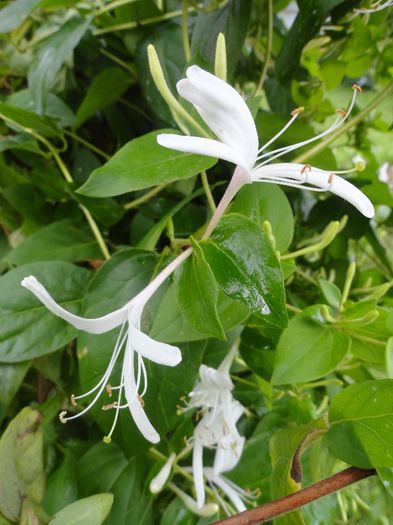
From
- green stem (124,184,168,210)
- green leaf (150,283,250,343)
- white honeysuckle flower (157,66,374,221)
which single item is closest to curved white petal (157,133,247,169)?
white honeysuckle flower (157,66,374,221)

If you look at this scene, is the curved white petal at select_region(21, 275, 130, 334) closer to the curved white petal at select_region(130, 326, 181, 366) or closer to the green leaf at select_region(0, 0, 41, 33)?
the curved white petal at select_region(130, 326, 181, 366)

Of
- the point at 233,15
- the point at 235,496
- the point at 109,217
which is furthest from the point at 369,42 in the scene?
the point at 235,496

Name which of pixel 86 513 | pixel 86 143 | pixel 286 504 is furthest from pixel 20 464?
pixel 86 143

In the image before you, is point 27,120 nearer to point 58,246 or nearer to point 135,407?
point 58,246

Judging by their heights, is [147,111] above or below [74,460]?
above

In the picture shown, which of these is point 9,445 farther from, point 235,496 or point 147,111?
point 147,111

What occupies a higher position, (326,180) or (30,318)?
(326,180)

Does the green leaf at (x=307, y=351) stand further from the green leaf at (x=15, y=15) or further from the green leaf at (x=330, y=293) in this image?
the green leaf at (x=15, y=15)
